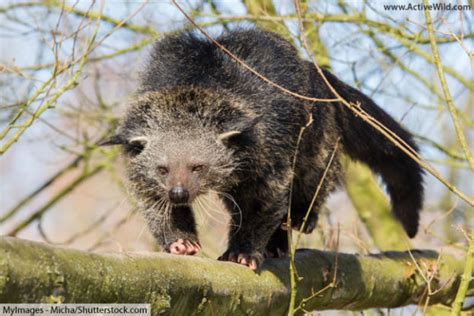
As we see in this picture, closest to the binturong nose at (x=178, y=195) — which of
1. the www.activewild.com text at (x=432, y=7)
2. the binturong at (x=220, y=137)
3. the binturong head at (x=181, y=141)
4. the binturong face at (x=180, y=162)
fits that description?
the binturong at (x=220, y=137)

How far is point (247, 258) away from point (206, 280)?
1.10 m

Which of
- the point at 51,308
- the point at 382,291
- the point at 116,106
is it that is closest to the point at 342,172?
the point at 382,291

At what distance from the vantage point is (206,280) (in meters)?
4.70

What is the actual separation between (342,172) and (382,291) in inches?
51.1

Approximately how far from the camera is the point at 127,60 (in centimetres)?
898

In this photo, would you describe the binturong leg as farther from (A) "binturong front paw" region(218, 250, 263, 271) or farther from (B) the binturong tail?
(B) the binturong tail

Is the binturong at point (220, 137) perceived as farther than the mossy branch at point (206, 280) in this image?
Yes

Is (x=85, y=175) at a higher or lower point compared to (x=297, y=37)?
lower

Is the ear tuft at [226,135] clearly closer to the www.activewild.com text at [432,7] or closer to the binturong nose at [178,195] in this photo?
the binturong nose at [178,195]

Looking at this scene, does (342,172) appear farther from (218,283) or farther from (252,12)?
(218,283)

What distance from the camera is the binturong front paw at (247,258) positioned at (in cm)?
567

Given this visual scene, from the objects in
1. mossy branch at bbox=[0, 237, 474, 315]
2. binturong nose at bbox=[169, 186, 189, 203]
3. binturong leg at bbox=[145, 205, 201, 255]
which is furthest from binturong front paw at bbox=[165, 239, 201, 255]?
mossy branch at bbox=[0, 237, 474, 315]

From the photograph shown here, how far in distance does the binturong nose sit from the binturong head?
27cm

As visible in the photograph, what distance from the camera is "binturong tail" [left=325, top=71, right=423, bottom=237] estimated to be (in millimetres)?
7605
